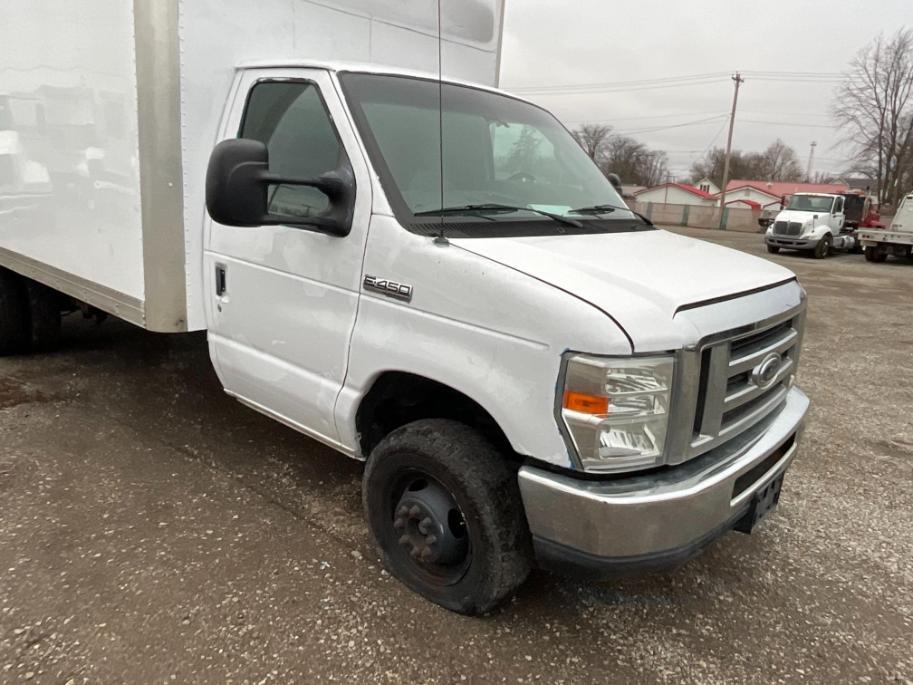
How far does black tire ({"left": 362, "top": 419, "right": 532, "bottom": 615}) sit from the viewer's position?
2514mm

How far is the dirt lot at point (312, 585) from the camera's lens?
2.53m

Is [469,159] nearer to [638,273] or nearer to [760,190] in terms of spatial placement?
[638,273]

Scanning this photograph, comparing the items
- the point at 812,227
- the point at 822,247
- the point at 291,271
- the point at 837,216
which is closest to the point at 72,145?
the point at 291,271

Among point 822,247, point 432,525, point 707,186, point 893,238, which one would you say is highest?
point 707,186

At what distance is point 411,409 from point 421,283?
74 centimetres

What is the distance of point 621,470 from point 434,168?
1.54 metres

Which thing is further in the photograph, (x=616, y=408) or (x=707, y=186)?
(x=707, y=186)

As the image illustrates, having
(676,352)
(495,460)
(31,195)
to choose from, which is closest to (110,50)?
(31,195)

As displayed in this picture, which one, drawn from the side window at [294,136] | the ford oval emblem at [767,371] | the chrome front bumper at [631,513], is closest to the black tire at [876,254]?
the ford oval emblem at [767,371]

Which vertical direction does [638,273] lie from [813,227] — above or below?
above

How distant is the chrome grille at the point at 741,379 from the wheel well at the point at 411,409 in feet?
2.39

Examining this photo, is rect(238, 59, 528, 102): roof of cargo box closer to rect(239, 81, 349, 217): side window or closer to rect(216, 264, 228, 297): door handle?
rect(239, 81, 349, 217): side window

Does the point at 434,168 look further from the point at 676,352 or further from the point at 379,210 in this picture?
the point at 676,352

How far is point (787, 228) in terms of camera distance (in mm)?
23125
